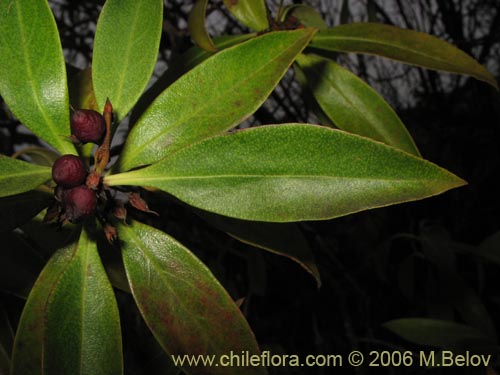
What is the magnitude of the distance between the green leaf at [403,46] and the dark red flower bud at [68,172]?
0.99 feet

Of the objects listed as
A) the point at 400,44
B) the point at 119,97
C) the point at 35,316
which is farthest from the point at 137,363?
the point at 400,44

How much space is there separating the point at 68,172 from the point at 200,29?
9.8 inches

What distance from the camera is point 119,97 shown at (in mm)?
450

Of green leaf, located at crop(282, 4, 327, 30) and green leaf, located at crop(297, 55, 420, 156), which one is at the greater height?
green leaf, located at crop(282, 4, 327, 30)

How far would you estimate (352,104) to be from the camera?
1.89 feet

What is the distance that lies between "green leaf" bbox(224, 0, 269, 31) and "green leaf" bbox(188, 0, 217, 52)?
4 centimetres

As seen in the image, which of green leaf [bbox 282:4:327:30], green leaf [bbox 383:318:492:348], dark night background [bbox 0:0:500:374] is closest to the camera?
green leaf [bbox 282:4:327:30]

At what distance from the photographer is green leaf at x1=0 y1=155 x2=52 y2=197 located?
A: 36 cm

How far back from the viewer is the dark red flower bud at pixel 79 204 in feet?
1.20

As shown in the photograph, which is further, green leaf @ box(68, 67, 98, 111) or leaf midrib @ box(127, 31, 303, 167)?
green leaf @ box(68, 67, 98, 111)

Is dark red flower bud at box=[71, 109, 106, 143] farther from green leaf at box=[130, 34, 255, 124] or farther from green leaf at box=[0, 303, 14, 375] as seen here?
green leaf at box=[0, 303, 14, 375]

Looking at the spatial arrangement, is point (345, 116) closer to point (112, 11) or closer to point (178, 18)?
point (112, 11)

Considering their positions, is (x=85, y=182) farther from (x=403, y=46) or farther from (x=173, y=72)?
(x=403, y=46)

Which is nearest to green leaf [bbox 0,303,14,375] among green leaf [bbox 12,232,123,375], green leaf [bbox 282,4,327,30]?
green leaf [bbox 12,232,123,375]
